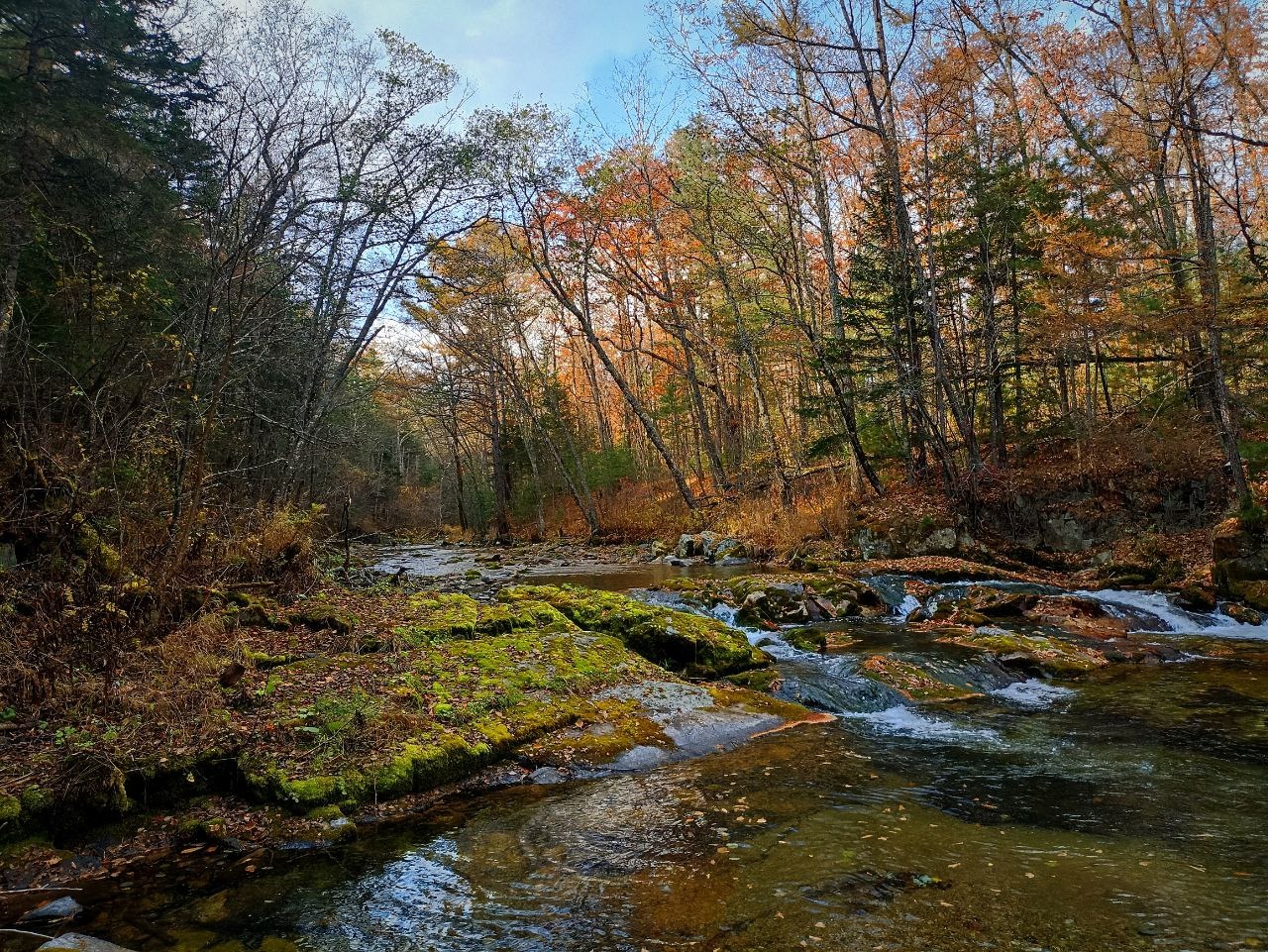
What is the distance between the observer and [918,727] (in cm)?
630

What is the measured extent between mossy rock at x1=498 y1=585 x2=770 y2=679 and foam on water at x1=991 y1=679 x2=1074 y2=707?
2.68 m

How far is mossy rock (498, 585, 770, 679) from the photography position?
8.01 metres

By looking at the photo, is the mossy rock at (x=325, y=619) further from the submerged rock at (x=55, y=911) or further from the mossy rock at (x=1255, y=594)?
the mossy rock at (x=1255, y=594)

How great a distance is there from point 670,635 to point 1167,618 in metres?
8.12

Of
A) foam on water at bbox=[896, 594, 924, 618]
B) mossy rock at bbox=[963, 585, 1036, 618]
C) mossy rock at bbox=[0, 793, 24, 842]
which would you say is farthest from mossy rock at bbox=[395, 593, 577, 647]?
mossy rock at bbox=[963, 585, 1036, 618]

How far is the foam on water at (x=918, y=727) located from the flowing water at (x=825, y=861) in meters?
0.05

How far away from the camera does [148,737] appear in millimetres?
4434

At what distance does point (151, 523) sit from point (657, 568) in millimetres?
12353

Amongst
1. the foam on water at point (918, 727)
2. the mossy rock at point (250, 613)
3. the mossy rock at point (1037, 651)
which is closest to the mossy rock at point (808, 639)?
the mossy rock at point (1037, 651)

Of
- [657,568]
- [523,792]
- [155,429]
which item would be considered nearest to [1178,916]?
[523,792]

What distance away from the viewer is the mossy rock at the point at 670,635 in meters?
8.01

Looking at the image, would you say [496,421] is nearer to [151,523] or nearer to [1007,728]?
[151,523]

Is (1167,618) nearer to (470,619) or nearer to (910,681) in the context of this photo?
(910,681)

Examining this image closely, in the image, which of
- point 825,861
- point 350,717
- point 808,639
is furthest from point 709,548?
point 825,861
